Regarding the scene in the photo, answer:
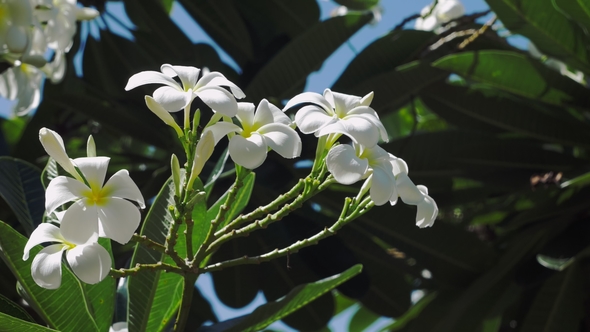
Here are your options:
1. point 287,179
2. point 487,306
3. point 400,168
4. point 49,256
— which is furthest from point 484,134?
point 49,256

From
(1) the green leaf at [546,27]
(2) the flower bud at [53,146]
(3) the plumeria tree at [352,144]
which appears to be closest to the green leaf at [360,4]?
(3) the plumeria tree at [352,144]

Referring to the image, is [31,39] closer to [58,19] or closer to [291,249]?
[58,19]

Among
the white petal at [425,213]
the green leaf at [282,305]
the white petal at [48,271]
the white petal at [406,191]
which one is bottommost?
the green leaf at [282,305]

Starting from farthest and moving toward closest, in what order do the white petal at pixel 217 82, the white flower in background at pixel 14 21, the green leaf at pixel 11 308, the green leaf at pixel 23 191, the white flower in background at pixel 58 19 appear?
1. the white flower in background at pixel 58 19
2. the white flower in background at pixel 14 21
3. the green leaf at pixel 23 191
4. the green leaf at pixel 11 308
5. the white petal at pixel 217 82

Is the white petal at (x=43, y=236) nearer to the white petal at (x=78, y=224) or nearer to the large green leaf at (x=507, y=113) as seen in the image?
the white petal at (x=78, y=224)

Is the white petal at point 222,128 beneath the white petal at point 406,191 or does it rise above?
above

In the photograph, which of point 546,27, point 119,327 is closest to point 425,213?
point 119,327
